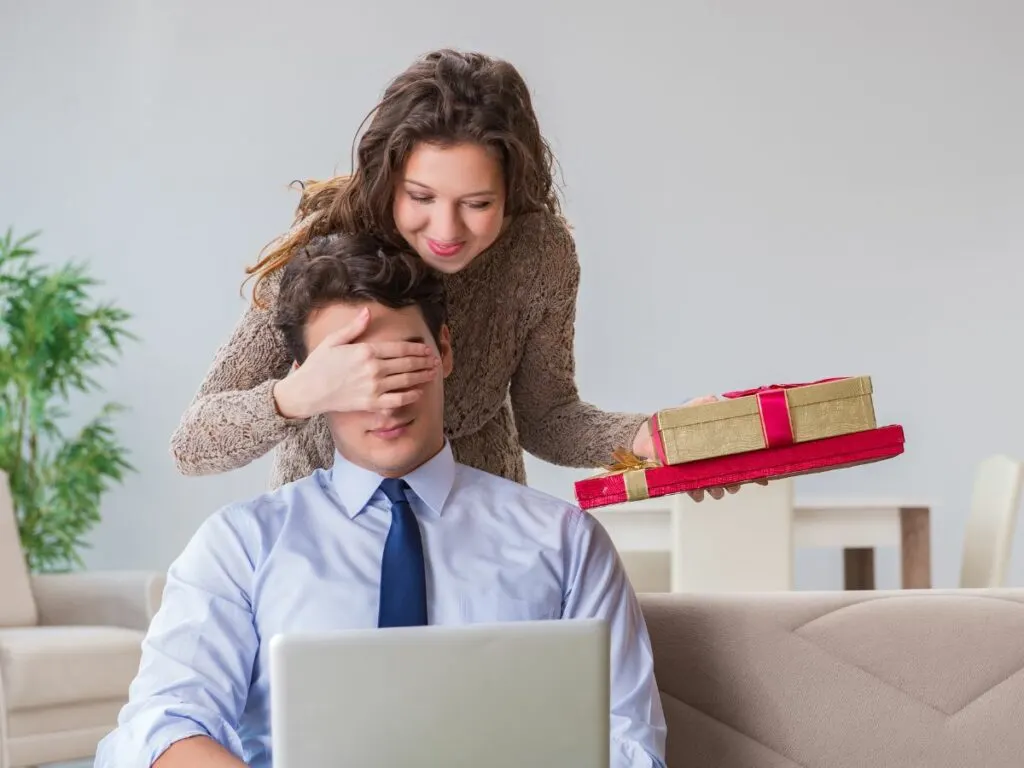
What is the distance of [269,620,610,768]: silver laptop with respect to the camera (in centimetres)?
90

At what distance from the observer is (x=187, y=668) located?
126 centimetres

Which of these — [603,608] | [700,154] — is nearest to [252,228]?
[700,154]

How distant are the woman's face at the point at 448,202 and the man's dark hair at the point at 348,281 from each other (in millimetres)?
33

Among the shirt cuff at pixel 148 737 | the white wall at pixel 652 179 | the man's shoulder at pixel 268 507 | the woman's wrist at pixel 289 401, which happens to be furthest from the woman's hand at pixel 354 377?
the white wall at pixel 652 179

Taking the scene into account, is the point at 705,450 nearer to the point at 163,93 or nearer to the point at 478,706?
the point at 478,706

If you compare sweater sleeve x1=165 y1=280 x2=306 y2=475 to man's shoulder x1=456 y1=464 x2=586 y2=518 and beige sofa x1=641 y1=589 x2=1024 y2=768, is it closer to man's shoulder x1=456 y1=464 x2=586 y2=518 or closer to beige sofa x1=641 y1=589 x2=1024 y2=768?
man's shoulder x1=456 y1=464 x2=586 y2=518

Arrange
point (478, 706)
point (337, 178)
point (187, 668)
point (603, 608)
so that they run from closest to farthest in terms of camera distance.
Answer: point (478, 706), point (187, 668), point (603, 608), point (337, 178)

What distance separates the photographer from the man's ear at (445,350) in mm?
1544

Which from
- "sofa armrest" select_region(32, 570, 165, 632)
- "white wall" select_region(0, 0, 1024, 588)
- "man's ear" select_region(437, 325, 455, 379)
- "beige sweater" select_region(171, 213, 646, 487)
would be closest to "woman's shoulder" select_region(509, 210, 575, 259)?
"beige sweater" select_region(171, 213, 646, 487)

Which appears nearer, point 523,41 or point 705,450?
point 705,450

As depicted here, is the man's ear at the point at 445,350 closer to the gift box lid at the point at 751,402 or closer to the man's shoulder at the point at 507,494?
the man's shoulder at the point at 507,494

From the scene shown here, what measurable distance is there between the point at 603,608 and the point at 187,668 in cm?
44

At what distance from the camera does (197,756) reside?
1147mm

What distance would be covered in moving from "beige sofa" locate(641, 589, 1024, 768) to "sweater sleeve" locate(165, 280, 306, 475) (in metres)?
0.50
